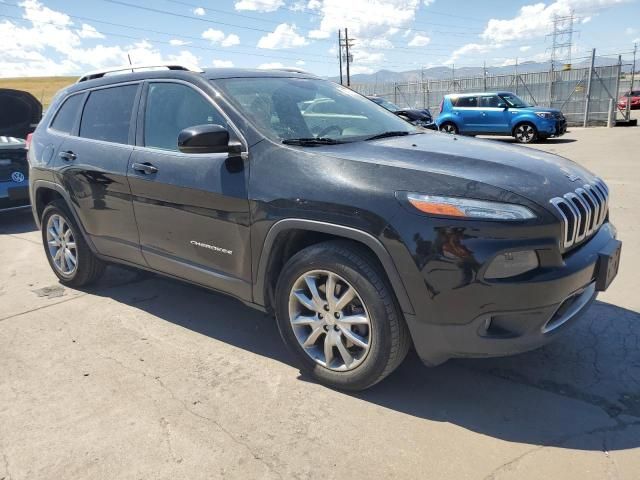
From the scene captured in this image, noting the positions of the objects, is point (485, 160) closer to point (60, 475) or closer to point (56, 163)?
point (60, 475)

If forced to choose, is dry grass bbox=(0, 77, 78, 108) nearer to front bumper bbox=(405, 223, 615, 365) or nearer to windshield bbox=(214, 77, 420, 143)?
windshield bbox=(214, 77, 420, 143)

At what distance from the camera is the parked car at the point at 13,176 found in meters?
7.27

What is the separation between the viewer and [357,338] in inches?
109

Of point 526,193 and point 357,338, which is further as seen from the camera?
point 357,338

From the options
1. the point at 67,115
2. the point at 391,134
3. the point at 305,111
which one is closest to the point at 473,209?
the point at 391,134

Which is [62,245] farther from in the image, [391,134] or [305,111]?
[391,134]

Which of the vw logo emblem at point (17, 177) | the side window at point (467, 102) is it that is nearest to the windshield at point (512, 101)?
the side window at point (467, 102)

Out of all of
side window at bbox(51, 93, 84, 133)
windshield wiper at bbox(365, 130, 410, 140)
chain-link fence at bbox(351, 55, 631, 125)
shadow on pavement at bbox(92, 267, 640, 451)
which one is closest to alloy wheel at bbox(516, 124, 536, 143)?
chain-link fence at bbox(351, 55, 631, 125)

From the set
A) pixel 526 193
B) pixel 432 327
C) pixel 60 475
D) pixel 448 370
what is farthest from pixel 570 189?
pixel 60 475

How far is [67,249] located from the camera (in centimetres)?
468

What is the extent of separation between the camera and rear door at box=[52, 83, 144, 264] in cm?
381

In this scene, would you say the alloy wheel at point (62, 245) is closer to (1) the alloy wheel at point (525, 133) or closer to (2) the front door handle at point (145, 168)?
(2) the front door handle at point (145, 168)

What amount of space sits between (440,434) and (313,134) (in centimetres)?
184

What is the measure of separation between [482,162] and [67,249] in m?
3.66
